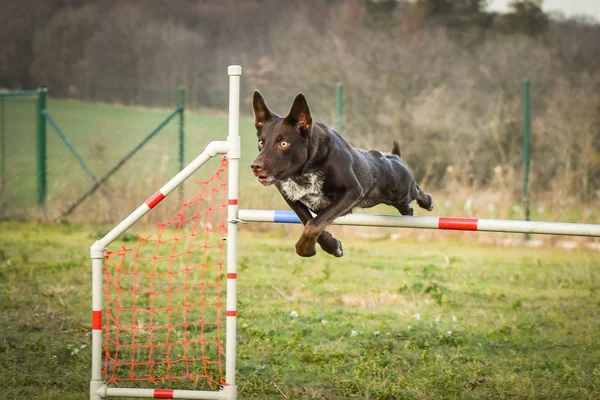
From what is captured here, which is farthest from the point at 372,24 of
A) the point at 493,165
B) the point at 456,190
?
the point at 456,190

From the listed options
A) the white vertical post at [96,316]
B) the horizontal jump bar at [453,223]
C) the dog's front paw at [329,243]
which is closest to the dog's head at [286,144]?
the horizontal jump bar at [453,223]

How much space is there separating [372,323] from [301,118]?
120 inches

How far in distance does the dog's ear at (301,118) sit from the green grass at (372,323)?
175cm

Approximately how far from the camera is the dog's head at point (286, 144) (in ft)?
15.0

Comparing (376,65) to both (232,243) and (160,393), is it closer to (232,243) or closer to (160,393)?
(232,243)

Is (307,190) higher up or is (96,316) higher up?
(307,190)

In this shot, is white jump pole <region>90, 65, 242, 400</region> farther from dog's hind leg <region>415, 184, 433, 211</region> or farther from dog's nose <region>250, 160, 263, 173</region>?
dog's hind leg <region>415, 184, 433, 211</region>

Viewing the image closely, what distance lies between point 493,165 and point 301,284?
7.73 meters

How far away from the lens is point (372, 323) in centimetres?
720

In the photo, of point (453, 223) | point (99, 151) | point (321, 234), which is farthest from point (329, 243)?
point (99, 151)

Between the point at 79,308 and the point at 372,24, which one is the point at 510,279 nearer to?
the point at 79,308

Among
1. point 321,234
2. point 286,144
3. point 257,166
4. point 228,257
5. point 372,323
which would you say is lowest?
point 372,323

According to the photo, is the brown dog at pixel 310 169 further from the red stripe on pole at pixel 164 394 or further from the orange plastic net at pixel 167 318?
the red stripe on pole at pixel 164 394

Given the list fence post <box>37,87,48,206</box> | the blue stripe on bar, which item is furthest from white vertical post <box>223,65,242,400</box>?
fence post <box>37,87,48,206</box>
